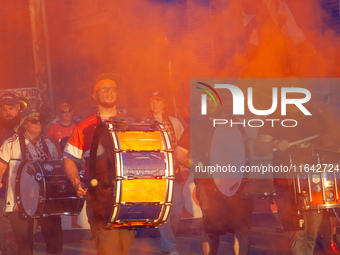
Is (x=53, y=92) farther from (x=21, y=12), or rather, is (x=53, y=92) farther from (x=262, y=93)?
(x=262, y=93)

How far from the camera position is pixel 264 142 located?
5.76 meters

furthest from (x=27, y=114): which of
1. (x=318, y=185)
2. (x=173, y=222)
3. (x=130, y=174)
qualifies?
(x=318, y=185)

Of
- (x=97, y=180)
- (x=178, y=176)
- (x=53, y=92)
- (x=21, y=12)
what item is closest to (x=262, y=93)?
(x=178, y=176)

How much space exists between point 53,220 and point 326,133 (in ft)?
8.92

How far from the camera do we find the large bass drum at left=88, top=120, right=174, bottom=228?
501cm

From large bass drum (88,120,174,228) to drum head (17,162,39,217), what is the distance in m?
1.31

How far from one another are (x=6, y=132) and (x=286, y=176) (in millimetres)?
3223

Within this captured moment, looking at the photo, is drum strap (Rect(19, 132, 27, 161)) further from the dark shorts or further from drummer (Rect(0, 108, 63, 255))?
the dark shorts

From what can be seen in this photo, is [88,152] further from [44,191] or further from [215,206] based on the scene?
[215,206]

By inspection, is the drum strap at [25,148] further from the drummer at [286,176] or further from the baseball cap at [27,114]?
the drummer at [286,176]

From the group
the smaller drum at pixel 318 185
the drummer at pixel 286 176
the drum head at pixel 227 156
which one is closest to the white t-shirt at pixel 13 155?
the drum head at pixel 227 156

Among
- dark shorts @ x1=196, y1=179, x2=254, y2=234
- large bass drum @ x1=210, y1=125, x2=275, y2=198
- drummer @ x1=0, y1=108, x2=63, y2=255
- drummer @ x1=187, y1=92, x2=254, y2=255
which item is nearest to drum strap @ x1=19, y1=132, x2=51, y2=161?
drummer @ x1=0, y1=108, x2=63, y2=255

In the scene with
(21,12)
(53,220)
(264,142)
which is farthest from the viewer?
(21,12)

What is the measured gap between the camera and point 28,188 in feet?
21.2
